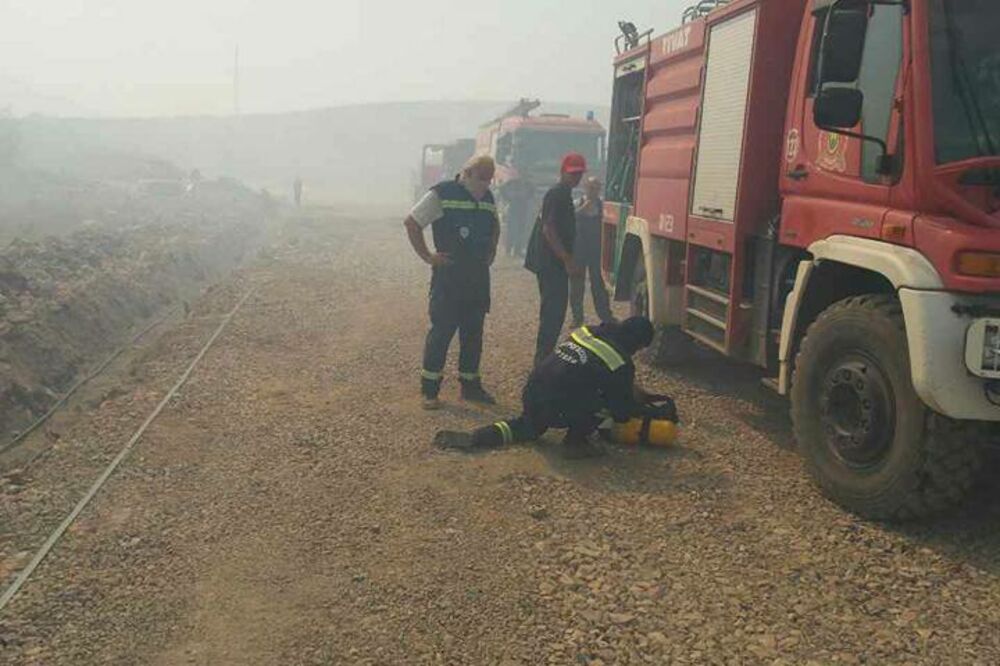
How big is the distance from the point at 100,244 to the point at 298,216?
52.3 feet

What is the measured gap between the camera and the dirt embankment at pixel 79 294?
849cm

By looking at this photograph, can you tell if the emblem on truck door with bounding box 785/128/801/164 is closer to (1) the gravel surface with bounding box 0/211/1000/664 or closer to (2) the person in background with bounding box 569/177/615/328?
(1) the gravel surface with bounding box 0/211/1000/664

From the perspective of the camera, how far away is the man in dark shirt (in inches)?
285

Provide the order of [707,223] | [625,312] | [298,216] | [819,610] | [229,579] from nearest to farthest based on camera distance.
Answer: [819,610]
[229,579]
[707,223]
[625,312]
[298,216]

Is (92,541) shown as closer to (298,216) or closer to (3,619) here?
(3,619)

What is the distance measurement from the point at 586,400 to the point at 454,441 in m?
0.92

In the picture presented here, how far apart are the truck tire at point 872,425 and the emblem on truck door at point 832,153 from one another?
0.74 metres

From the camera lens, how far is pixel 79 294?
11227 mm

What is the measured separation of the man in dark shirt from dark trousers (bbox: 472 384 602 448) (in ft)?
5.46

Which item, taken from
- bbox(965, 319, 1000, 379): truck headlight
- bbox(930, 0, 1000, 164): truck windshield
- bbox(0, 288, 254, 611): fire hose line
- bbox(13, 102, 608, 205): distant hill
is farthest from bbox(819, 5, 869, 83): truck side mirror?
bbox(13, 102, 608, 205): distant hill

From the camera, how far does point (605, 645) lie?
11.5ft

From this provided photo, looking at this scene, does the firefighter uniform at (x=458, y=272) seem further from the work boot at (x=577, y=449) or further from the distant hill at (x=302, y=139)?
the distant hill at (x=302, y=139)

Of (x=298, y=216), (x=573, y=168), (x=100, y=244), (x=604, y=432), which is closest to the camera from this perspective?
(x=604, y=432)

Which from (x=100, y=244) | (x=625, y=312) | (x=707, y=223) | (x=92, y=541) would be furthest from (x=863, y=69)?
(x=100, y=244)
